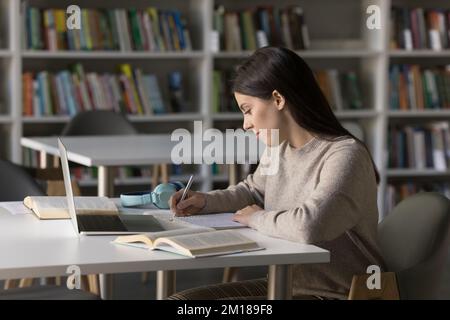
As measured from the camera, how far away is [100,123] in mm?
4652

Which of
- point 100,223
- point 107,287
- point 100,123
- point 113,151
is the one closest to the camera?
point 100,223

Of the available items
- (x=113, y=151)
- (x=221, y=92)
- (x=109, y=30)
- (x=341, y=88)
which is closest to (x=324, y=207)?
(x=113, y=151)

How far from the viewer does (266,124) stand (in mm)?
2383

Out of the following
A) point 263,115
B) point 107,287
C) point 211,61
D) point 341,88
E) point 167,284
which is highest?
point 211,61

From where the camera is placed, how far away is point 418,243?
7.57 ft

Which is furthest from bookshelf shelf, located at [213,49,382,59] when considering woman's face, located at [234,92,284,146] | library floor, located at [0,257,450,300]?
woman's face, located at [234,92,284,146]

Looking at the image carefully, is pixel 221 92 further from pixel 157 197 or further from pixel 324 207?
pixel 324 207

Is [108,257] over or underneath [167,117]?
underneath

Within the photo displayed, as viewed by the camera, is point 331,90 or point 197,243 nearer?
point 197,243

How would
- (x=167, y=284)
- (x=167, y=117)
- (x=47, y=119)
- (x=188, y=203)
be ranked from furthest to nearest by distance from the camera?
(x=167, y=117)
(x=47, y=119)
(x=167, y=284)
(x=188, y=203)

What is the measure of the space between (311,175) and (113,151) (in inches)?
60.5

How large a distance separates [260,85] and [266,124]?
4.1 inches
